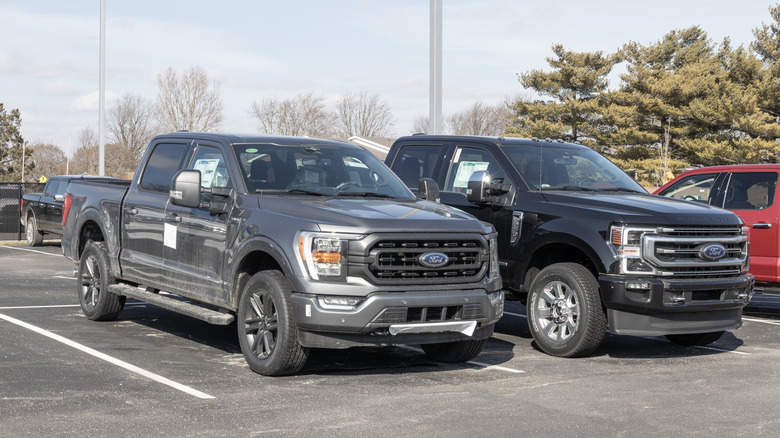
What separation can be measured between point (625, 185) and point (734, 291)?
5.92ft

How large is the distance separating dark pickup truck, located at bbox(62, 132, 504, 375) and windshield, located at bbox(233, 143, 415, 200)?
12 millimetres

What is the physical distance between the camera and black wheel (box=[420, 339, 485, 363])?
832 centimetres

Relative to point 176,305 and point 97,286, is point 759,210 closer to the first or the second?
point 176,305

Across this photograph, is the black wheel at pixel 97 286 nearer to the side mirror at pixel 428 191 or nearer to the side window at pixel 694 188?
the side mirror at pixel 428 191

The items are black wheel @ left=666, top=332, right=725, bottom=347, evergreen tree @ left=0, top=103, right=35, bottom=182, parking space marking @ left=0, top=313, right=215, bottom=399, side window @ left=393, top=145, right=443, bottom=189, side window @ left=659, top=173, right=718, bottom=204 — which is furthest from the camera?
evergreen tree @ left=0, top=103, right=35, bottom=182

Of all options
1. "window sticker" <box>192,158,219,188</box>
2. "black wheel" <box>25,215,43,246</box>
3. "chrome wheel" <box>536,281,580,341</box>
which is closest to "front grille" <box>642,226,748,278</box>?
"chrome wheel" <box>536,281,580,341</box>

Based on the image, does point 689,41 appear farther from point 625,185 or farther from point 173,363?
point 173,363

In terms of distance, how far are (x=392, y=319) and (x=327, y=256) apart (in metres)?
0.68

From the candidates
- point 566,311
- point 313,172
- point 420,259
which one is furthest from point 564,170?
point 420,259

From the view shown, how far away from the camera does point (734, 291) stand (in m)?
8.93

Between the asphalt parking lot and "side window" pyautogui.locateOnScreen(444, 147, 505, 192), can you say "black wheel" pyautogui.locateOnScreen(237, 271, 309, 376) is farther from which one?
"side window" pyautogui.locateOnScreen(444, 147, 505, 192)

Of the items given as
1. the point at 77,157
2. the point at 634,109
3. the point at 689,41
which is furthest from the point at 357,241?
the point at 77,157

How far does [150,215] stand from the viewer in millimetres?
9398

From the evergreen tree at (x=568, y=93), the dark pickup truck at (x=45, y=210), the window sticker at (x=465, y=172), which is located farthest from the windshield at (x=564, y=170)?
the evergreen tree at (x=568, y=93)
